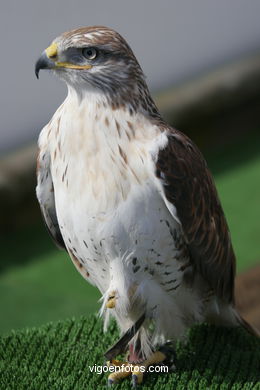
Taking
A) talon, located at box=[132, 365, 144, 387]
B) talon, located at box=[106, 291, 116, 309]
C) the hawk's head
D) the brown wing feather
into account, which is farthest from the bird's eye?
talon, located at box=[132, 365, 144, 387]

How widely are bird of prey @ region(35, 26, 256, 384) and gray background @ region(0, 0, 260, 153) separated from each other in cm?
256

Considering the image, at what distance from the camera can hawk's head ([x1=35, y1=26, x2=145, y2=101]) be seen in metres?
2.51

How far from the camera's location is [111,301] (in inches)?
107

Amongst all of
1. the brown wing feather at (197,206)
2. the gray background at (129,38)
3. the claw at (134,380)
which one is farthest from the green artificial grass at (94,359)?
the gray background at (129,38)

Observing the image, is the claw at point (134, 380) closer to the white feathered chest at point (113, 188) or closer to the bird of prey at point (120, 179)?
the bird of prey at point (120, 179)

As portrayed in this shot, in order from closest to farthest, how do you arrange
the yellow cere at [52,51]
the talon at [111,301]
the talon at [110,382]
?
the yellow cere at [52,51]
the talon at [111,301]
the talon at [110,382]

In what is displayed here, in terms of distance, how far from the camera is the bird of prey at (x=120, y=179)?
8.32 feet

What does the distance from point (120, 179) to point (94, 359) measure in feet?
2.83

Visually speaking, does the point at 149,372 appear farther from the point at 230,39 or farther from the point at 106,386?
the point at 230,39

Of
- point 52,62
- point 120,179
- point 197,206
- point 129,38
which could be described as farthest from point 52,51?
point 129,38

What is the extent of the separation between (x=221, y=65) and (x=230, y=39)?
319 millimetres

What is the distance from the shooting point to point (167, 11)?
21.8 feet

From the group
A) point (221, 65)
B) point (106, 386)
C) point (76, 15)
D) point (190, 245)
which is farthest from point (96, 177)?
point (221, 65)

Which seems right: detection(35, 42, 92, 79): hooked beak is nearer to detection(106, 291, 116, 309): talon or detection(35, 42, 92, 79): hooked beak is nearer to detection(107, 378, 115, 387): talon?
detection(106, 291, 116, 309): talon
